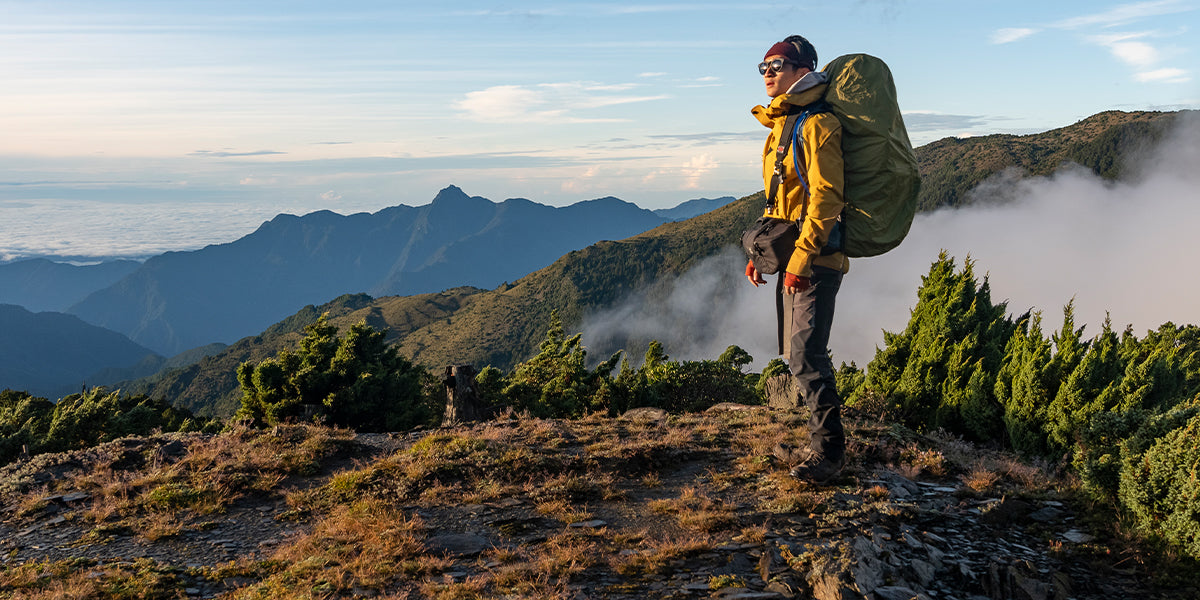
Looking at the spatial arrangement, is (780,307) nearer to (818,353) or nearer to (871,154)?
(818,353)

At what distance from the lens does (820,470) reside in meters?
6.18

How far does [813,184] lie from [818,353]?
1493 mm

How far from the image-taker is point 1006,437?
381 inches

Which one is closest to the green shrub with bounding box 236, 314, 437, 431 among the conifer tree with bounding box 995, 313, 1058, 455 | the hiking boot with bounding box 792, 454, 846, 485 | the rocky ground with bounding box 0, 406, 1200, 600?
the rocky ground with bounding box 0, 406, 1200, 600

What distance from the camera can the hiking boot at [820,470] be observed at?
6180mm

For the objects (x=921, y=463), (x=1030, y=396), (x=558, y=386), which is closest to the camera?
(x=921, y=463)

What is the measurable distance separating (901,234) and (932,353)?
271 inches

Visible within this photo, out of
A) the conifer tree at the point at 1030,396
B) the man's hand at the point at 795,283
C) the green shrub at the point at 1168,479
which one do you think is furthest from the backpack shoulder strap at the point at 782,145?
the conifer tree at the point at 1030,396

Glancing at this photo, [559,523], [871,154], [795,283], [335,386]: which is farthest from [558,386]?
[871,154]

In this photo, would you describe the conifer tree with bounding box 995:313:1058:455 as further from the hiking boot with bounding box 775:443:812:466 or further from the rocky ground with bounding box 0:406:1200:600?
the hiking boot with bounding box 775:443:812:466

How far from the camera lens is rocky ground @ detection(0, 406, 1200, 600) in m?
4.66

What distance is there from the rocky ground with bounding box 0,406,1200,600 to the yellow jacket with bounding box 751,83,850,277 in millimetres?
2100

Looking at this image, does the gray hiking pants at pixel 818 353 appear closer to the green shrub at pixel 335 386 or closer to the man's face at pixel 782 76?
the man's face at pixel 782 76

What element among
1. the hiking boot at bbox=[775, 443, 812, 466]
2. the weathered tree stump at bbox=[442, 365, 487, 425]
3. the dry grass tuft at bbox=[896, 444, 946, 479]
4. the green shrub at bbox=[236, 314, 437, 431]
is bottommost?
the green shrub at bbox=[236, 314, 437, 431]
